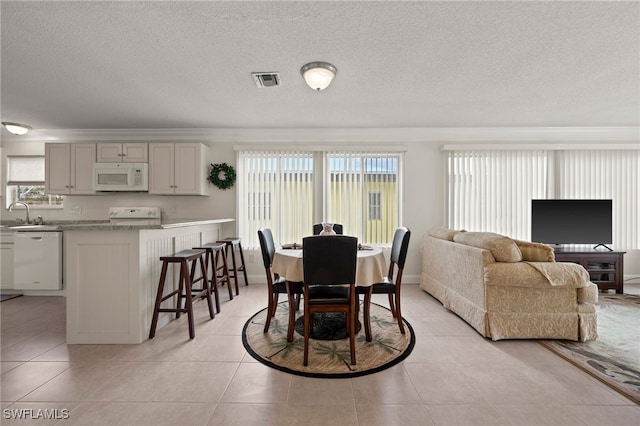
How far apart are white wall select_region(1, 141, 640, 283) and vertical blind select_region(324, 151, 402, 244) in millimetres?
239

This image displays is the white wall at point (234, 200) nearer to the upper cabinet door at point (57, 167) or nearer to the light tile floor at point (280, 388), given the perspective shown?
the upper cabinet door at point (57, 167)

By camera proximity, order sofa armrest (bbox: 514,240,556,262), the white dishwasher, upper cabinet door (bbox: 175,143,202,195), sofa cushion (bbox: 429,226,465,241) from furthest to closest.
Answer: upper cabinet door (bbox: 175,143,202,195) → the white dishwasher → sofa cushion (bbox: 429,226,465,241) → sofa armrest (bbox: 514,240,556,262)

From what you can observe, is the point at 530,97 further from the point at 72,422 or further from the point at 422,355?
the point at 72,422

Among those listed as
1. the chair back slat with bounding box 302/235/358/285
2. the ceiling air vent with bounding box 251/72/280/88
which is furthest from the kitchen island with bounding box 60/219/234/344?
the ceiling air vent with bounding box 251/72/280/88

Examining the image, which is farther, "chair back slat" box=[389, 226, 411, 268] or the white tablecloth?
"chair back slat" box=[389, 226, 411, 268]

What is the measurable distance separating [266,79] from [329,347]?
251 cm

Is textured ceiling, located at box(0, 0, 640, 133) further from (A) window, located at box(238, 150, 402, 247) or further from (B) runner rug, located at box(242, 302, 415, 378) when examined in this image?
(B) runner rug, located at box(242, 302, 415, 378)

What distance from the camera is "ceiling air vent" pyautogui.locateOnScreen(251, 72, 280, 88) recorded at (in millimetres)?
2420

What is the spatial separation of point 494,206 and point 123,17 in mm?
4953

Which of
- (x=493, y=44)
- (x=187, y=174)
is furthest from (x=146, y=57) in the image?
(x=493, y=44)

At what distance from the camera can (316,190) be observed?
4207 mm

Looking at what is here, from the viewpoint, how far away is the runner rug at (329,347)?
6.12 ft

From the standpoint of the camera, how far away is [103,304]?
2.24m

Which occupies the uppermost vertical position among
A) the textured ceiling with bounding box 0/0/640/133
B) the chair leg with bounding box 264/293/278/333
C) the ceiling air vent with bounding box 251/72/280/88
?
the textured ceiling with bounding box 0/0/640/133
